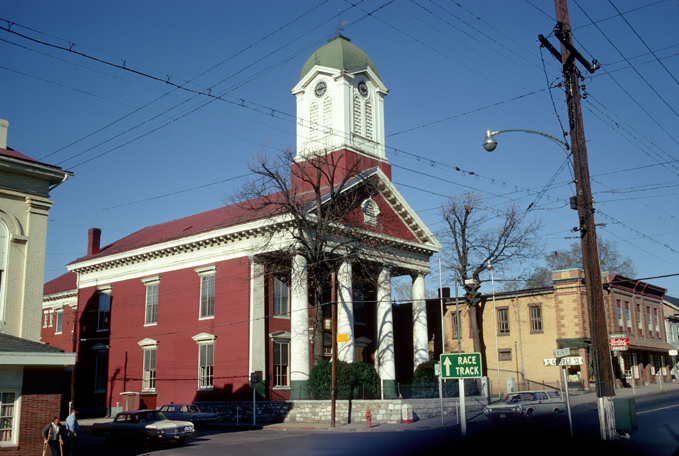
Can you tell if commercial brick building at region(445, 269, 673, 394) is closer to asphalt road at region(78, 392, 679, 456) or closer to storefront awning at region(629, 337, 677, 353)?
storefront awning at region(629, 337, 677, 353)

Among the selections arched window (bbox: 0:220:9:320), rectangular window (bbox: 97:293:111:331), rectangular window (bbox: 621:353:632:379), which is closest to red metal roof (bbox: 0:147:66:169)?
arched window (bbox: 0:220:9:320)

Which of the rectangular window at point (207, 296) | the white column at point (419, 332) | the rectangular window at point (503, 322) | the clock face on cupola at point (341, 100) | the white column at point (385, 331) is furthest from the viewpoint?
the rectangular window at point (503, 322)

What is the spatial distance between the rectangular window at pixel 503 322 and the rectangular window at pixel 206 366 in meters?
22.5

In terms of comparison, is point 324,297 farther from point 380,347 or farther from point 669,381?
point 669,381

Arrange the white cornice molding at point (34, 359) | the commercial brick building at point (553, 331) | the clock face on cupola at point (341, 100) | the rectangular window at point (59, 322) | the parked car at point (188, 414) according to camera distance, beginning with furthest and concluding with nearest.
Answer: the rectangular window at point (59, 322) < the commercial brick building at point (553, 331) < the clock face on cupola at point (341, 100) < the parked car at point (188, 414) < the white cornice molding at point (34, 359)

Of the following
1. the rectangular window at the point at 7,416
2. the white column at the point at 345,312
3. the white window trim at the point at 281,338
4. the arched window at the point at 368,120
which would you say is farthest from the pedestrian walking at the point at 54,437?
the arched window at the point at 368,120

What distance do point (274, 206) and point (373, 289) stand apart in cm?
944

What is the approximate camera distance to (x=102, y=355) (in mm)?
44938

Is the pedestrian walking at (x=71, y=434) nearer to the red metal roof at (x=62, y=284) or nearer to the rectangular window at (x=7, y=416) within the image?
the rectangular window at (x=7, y=416)

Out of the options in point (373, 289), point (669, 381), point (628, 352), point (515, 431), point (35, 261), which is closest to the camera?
point (35, 261)

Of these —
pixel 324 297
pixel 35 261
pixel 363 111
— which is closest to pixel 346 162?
pixel 363 111

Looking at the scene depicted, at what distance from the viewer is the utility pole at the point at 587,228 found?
717 inches

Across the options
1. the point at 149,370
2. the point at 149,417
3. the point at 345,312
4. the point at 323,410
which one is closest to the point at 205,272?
the point at 149,370

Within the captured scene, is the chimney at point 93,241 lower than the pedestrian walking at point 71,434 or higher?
higher
